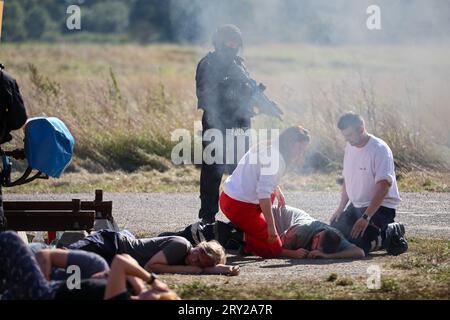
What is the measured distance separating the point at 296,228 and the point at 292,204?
132 inches

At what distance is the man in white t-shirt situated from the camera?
8422 millimetres

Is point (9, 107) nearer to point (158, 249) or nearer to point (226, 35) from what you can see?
point (158, 249)

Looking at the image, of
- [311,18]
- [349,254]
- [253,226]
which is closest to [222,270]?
[253,226]

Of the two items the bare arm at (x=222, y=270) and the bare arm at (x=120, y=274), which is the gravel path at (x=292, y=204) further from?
the bare arm at (x=120, y=274)

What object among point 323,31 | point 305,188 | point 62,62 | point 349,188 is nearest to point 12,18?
point 62,62

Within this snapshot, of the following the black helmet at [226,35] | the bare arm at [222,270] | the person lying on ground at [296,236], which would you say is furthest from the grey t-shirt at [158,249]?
the black helmet at [226,35]

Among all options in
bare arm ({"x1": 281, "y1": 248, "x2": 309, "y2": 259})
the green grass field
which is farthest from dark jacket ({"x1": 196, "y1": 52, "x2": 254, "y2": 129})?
the green grass field

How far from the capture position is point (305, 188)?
1335cm

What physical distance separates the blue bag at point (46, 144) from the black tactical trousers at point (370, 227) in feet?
8.14

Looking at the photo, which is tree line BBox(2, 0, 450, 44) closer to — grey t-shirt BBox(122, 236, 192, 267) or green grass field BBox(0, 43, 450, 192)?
green grass field BBox(0, 43, 450, 192)

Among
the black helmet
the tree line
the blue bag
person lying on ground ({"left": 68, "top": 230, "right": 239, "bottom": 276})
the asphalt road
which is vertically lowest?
the asphalt road

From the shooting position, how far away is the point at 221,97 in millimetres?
9766

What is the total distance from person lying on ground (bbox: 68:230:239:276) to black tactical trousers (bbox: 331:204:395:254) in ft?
4.61

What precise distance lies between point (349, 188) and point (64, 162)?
2.48 metres
